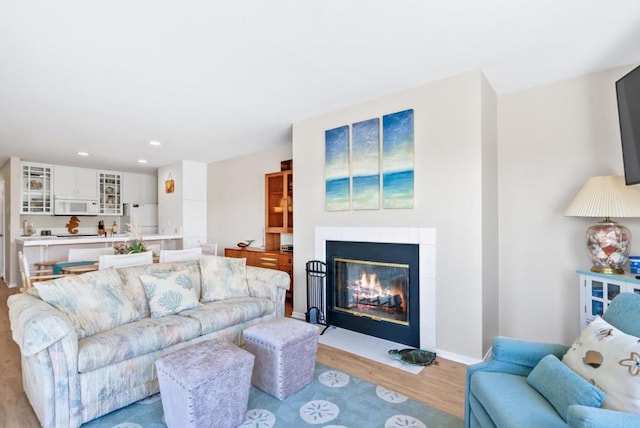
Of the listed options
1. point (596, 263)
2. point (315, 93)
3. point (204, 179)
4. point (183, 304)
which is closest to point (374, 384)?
point (183, 304)

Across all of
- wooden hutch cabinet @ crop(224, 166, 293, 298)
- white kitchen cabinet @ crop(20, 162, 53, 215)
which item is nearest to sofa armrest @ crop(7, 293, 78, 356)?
wooden hutch cabinet @ crop(224, 166, 293, 298)

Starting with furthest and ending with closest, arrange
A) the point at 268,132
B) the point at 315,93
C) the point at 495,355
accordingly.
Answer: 1. the point at 268,132
2. the point at 315,93
3. the point at 495,355

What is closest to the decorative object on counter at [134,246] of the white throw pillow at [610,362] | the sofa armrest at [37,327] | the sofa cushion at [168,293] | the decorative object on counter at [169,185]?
the sofa cushion at [168,293]

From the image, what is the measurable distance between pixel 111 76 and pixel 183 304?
6.59ft

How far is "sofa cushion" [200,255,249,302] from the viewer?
3.08 meters

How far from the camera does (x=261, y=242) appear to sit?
5383mm

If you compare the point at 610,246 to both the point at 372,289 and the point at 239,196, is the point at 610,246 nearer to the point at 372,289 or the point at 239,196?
the point at 372,289

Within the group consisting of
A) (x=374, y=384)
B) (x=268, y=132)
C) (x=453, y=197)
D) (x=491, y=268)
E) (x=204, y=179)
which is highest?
(x=268, y=132)

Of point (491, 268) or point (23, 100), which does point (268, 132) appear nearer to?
point (23, 100)

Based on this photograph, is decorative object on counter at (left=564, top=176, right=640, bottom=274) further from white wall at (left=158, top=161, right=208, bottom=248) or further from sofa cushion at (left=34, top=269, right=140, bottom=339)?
white wall at (left=158, top=161, right=208, bottom=248)

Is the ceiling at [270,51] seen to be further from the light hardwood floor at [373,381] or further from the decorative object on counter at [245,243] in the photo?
the light hardwood floor at [373,381]

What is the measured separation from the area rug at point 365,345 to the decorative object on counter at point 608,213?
161 centimetres

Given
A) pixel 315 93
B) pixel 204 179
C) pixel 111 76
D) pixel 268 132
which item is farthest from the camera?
pixel 204 179

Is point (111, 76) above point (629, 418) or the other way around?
above
